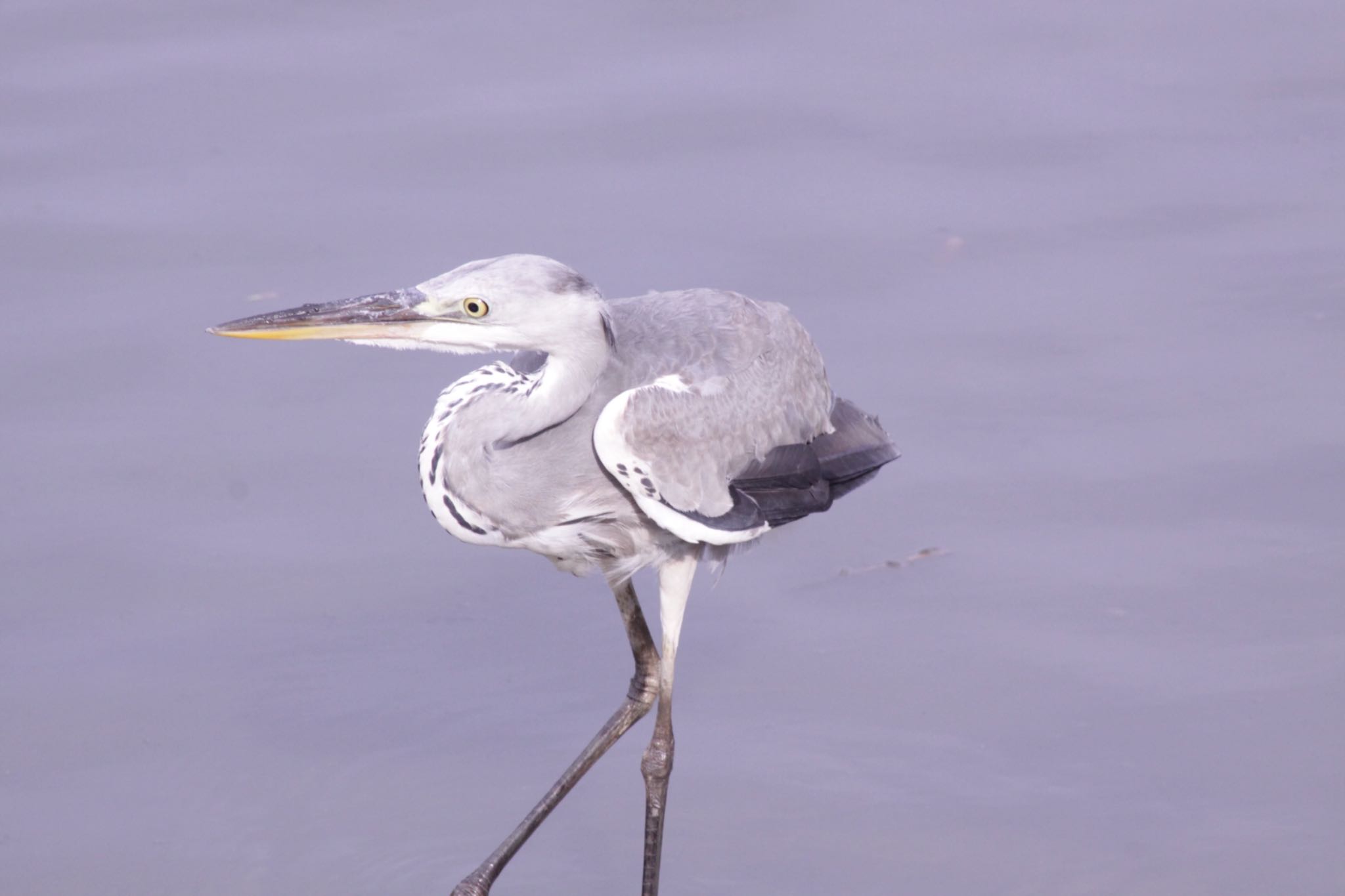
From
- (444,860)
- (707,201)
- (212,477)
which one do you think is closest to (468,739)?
(444,860)

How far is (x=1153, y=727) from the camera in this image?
5.30m

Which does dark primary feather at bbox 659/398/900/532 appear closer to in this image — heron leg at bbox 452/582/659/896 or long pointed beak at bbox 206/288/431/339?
heron leg at bbox 452/582/659/896

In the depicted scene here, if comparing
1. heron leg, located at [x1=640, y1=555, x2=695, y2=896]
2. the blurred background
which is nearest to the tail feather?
heron leg, located at [x1=640, y1=555, x2=695, y2=896]

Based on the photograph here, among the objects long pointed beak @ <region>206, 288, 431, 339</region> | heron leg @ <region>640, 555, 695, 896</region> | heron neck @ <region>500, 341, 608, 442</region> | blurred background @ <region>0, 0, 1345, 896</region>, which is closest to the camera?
long pointed beak @ <region>206, 288, 431, 339</region>

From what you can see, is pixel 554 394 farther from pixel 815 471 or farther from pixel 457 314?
pixel 815 471

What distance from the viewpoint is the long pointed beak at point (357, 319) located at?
14.1ft

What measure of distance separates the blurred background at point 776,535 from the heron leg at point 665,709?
202mm

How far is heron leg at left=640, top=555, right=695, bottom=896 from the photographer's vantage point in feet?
16.2

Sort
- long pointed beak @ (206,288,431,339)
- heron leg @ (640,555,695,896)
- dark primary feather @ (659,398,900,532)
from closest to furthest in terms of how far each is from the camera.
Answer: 1. long pointed beak @ (206,288,431,339)
2. dark primary feather @ (659,398,900,532)
3. heron leg @ (640,555,695,896)

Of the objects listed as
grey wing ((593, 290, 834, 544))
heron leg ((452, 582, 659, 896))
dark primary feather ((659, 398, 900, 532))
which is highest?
grey wing ((593, 290, 834, 544))

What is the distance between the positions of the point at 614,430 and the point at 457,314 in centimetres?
50

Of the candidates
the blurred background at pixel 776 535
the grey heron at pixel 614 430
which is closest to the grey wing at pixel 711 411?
the grey heron at pixel 614 430

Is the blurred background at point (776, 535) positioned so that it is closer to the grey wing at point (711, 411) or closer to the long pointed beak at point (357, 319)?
the grey wing at point (711, 411)

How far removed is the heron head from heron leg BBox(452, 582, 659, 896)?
1.05 metres
